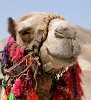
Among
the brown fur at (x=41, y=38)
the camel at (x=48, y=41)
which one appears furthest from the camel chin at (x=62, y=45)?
the brown fur at (x=41, y=38)

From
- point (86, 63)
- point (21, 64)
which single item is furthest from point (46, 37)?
point (86, 63)

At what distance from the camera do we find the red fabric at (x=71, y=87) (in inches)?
189

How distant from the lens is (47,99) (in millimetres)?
4797

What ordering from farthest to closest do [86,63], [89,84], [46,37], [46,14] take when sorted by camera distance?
A: [86,63], [89,84], [46,14], [46,37]

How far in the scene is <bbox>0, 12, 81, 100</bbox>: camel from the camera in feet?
13.8

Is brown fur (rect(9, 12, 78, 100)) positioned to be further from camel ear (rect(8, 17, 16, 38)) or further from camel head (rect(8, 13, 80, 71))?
camel ear (rect(8, 17, 16, 38))

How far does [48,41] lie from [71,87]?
2.27ft

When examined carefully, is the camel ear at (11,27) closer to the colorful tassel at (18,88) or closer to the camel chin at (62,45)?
the colorful tassel at (18,88)

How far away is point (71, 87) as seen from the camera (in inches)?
190

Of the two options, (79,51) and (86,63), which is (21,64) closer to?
(79,51)

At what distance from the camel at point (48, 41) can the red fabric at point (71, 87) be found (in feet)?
0.21

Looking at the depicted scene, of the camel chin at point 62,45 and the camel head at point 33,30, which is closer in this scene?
the camel chin at point 62,45

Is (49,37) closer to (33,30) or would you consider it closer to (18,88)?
(33,30)

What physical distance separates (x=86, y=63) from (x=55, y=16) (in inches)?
1016
